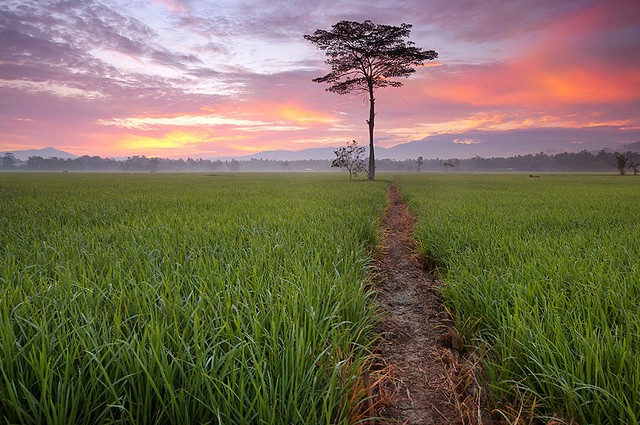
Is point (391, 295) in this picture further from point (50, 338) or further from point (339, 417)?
point (50, 338)

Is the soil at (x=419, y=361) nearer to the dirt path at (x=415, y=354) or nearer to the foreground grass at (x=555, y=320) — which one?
the dirt path at (x=415, y=354)

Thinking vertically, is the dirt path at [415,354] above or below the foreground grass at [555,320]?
below

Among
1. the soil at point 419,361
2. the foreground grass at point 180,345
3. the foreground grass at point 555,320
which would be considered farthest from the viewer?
the soil at point 419,361

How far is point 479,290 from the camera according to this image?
3.08 meters

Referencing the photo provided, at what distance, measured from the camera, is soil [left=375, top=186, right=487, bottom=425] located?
208 centimetres

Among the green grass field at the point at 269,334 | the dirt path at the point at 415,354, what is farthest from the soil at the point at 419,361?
the green grass field at the point at 269,334

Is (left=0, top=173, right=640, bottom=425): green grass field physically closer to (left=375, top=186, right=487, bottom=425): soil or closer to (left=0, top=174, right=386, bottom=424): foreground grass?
(left=0, top=174, right=386, bottom=424): foreground grass

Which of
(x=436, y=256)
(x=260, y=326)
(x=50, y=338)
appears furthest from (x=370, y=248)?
(x=50, y=338)

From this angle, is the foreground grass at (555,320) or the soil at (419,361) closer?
the foreground grass at (555,320)

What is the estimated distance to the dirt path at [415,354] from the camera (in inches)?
82.7

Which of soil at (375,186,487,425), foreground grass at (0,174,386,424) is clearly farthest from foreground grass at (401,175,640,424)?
foreground grass at (0,174,386,424)

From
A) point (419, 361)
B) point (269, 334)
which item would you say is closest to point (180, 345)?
point (269, 334)

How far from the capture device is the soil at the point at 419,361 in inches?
81.9

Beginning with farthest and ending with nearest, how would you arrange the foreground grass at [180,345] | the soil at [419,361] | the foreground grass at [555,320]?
1. the soil at [419,361]
2. the foreground grass at [555,320]
3. the foreground grass at [180,345]
